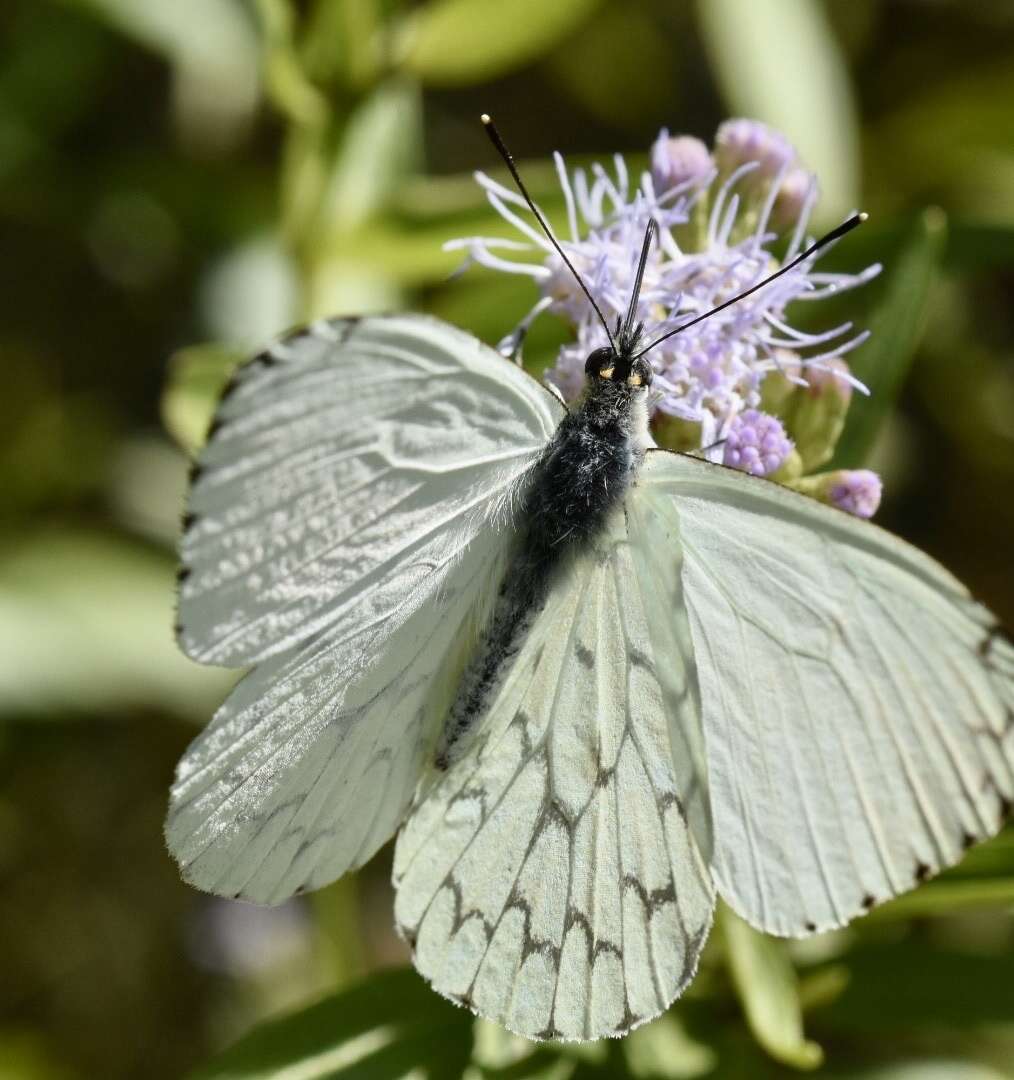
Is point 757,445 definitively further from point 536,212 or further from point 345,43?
point 345,43

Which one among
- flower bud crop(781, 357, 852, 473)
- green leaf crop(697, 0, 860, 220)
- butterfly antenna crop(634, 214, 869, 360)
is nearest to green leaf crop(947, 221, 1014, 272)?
green leaf crop(697, 0, 860, 220)

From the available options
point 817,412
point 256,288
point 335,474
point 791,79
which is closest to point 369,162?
point 256,288

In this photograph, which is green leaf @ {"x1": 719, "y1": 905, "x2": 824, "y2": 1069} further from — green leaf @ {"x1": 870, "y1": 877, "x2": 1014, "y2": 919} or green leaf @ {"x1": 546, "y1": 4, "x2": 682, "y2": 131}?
green leaf @ {"x1": 546, "y1": 4, "x2": 682, "y2": 131}

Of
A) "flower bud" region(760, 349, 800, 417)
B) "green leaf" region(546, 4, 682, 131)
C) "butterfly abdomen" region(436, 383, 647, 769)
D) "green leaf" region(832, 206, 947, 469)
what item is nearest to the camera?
"butterfly abdomen" region(436, 383, 647, 769)

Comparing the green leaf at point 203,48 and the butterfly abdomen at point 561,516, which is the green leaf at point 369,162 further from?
the butterfly abdomen at point 561,516

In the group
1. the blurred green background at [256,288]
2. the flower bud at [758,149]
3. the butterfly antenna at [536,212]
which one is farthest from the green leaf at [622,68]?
the butterfly antenna at [536,212]
